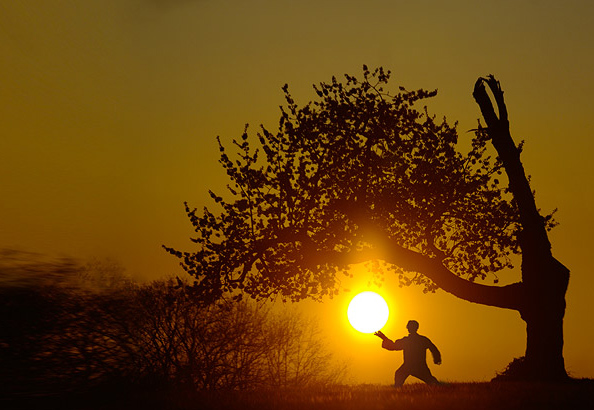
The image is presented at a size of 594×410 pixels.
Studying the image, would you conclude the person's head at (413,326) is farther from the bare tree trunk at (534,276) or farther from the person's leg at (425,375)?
the bare tree trunk at (534,276)

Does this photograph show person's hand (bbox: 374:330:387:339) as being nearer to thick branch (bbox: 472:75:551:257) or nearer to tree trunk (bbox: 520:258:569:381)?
tree trunk (bbox: 520:258:569:381)

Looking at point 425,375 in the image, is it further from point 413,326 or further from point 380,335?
point 380,335

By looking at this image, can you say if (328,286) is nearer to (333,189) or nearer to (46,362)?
(333,189)

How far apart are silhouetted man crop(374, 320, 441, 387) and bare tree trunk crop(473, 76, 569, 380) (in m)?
5.30

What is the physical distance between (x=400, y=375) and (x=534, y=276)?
794cm

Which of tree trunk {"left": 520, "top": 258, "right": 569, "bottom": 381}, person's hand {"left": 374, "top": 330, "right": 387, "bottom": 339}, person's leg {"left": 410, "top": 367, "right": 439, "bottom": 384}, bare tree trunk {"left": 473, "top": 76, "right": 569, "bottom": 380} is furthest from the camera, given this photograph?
bare tree trunk {"left": 473, "top": 76, "right": 569, "bottom": 380}

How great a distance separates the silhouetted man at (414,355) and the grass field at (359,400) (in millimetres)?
2542

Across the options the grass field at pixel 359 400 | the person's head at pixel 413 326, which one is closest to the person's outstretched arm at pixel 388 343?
the person's head at pixel 413 326

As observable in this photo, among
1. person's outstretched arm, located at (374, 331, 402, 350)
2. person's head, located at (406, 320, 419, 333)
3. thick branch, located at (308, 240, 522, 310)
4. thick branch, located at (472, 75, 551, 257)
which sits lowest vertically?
person's outstretched arm, located at (374, 331, 402, 350)

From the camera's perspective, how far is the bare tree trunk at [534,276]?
91.5ft

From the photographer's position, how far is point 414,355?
24.2 metres

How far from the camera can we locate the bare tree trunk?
27875mm

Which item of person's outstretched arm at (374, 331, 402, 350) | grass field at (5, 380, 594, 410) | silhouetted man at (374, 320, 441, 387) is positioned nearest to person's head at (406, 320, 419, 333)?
silhouetted man at (374, 320, 441, 387)

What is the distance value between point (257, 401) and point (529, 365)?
514 inches
